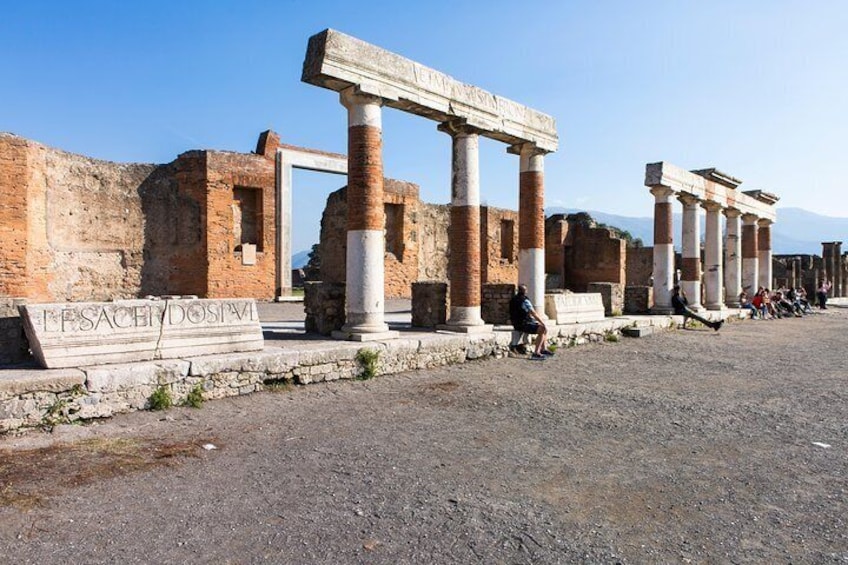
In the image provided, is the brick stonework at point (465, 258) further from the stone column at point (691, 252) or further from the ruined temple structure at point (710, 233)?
the stone column at point (691, 252)

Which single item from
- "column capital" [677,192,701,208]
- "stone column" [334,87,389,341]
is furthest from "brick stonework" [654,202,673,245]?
"stone column" [334,87,389,341]

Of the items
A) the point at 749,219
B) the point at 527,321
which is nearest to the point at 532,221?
the point at 527,321

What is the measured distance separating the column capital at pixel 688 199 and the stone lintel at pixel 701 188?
104 mm

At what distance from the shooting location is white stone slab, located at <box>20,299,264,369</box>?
19.2 ft

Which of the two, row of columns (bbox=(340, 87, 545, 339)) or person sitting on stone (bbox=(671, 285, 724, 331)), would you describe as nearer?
row of columns (bbox=(340, 87, 545, 339))

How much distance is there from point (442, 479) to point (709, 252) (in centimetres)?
1809

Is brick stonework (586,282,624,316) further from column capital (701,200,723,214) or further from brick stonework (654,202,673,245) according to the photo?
column capital (701,200,723,214)

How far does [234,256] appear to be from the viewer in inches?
723

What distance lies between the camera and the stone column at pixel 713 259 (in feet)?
63.9

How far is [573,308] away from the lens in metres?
12.7

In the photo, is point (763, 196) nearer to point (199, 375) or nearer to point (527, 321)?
point (527, 321)

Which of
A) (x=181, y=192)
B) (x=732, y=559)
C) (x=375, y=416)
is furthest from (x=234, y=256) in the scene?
(x=732, y=559)

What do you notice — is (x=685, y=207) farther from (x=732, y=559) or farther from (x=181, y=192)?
(x=732, y=559)

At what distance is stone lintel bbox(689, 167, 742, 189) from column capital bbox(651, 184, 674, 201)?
2706 millimetres
